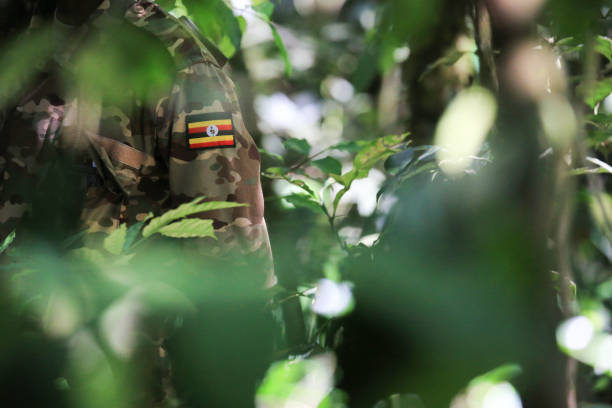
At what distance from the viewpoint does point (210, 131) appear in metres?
1.15

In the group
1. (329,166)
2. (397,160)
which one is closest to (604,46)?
(397,160)

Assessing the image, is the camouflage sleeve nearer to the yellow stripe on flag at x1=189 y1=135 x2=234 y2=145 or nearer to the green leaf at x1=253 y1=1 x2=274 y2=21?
the yellow stripe on flag at x1=189 y1=135 x2=234 y2=145

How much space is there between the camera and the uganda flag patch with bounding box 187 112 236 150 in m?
1.13

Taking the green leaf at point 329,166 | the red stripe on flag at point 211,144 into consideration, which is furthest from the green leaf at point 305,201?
the red stripe on flag at point 211,144

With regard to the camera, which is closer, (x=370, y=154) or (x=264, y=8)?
(x=370, y=154)

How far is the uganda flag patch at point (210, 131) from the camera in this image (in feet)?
3.72

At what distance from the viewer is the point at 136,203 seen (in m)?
1.16

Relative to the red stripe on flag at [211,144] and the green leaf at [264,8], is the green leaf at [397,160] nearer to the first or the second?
the red stripe on flag at [211,144]

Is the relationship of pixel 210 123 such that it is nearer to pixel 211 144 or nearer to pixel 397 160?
pixel 211 144

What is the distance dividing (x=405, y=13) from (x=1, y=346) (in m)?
0.31

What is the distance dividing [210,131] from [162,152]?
0.11 metres

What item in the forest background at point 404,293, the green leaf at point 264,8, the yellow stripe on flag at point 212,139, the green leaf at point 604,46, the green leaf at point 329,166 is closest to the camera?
the forest background at point 404,293

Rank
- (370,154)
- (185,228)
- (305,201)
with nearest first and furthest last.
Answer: (185,228), (370,154), (305,201)

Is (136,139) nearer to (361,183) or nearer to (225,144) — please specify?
(225,144)
